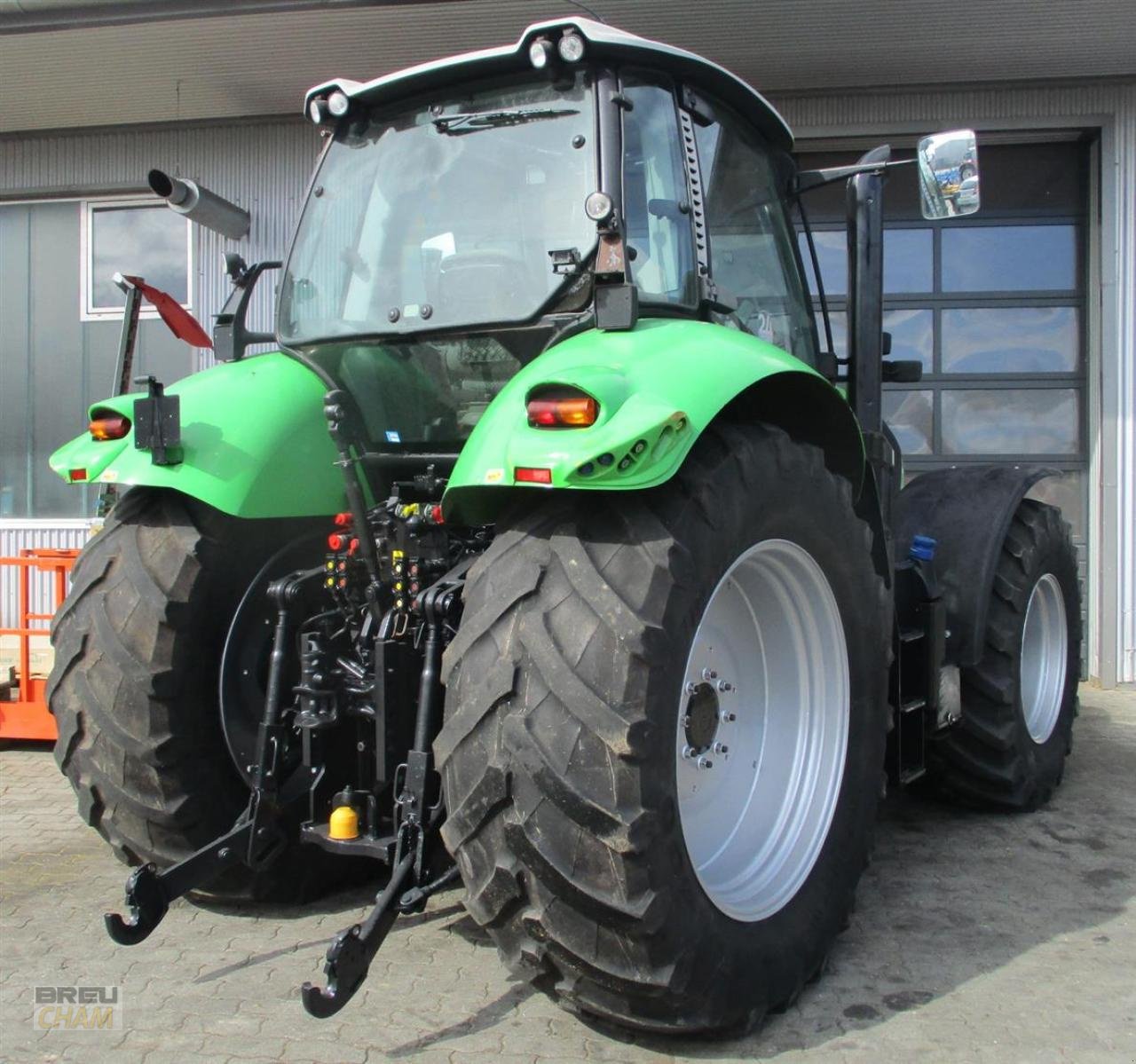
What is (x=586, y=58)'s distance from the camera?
3.10m

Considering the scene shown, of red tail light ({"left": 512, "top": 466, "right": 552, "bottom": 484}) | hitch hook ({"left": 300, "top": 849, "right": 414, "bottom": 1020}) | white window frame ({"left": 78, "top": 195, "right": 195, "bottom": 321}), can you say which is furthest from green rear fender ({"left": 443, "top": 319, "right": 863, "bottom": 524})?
white window frame ({"left": 78, "top": 195, "right": 195, "bottom": 321})

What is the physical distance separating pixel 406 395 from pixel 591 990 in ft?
5.62

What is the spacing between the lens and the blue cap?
14.5 ft

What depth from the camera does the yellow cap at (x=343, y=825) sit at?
2.97m

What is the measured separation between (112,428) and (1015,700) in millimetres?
3472

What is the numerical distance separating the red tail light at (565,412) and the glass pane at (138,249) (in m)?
7.09

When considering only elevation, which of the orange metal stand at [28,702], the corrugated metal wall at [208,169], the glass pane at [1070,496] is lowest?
the orange metal stand at [28,702]

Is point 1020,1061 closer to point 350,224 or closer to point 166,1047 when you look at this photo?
point 166,1047

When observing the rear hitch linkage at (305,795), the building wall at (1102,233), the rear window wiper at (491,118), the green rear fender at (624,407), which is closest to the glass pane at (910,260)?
the building wall at (1102,233)

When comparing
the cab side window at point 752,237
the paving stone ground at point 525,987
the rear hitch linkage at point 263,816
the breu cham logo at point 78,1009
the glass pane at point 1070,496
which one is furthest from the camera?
the glass pane at point 1070,496

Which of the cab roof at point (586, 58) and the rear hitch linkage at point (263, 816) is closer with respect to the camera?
the rear hitch linkage at point (263, 816)

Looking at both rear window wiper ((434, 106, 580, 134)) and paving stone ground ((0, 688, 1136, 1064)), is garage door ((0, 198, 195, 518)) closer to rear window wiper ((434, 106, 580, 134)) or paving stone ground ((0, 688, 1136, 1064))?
paving stone ground ((0, 688, 1136, 1064))

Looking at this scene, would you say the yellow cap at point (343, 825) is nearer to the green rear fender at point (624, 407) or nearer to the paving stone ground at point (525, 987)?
the paving stone ground at point (525, 987)

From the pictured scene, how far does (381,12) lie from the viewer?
6.95 meters
